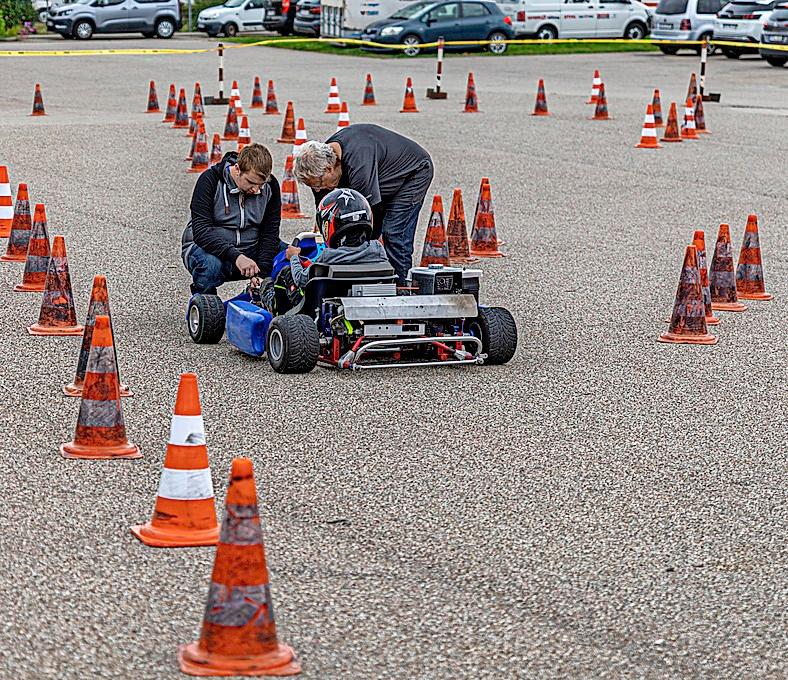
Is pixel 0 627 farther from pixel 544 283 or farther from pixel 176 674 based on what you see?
pixel 544 283

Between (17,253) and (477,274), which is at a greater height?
(477,274)

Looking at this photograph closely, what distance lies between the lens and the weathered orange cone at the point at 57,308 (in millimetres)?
9156

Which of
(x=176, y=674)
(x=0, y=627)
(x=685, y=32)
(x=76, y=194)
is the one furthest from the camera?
(x=685, y=32)

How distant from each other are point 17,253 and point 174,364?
13.1 ft

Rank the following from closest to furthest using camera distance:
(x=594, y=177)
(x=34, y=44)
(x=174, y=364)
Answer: (x=174, y=364) → (x=594, y=177) → (x=34, y=44)

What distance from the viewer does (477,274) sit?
8.65m

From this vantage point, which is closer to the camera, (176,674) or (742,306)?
(176,674)

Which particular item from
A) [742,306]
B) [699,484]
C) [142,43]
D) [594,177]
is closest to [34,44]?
[142,43]

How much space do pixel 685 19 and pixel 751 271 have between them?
2935 cm

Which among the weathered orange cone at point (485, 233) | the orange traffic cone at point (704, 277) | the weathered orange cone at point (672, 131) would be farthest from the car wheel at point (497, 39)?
the orange traffic cone at point (704, 277)

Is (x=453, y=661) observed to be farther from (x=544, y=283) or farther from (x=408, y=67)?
(x=408, y=67)

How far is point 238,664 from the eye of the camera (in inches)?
172

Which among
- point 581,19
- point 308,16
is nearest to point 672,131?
point 581,19

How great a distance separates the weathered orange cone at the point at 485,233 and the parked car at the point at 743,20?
2525cm
